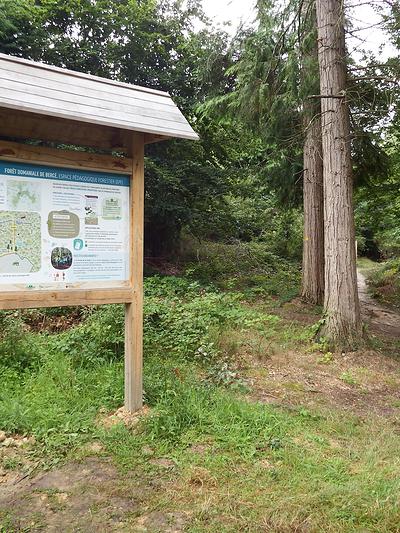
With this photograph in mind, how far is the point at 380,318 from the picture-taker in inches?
402

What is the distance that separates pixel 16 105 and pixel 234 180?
998cm

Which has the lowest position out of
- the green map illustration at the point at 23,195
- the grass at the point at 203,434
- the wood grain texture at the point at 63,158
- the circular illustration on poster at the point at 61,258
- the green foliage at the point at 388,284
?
the grass at the point at 203,434

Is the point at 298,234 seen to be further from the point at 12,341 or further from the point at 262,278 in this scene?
the point at 12,341

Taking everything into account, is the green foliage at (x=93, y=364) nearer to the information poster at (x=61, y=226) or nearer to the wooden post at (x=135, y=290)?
the wooden post at (x=135, y=290)

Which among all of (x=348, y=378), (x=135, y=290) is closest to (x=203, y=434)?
(x=135, y=290)

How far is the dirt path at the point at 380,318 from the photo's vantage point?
8.61 m

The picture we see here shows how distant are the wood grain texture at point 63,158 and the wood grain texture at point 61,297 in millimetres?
1036

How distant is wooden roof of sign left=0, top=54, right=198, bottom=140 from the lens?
3182 millimetres

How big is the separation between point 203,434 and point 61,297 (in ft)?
5.28

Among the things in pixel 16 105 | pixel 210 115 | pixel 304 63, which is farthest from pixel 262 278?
pixel 16 105

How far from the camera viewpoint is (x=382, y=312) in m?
11.1

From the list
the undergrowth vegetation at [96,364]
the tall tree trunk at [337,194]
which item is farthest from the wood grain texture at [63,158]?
the tall tree trunk at [337,194]

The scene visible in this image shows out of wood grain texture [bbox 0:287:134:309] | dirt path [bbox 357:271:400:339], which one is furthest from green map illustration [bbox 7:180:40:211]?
dirt path [bbox 357:271:400:339]

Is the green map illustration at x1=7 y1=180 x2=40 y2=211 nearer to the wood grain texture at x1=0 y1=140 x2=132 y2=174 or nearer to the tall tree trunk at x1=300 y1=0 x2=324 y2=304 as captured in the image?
the wood grain texture at x1=0 y1=140 x2=132 y2=174
